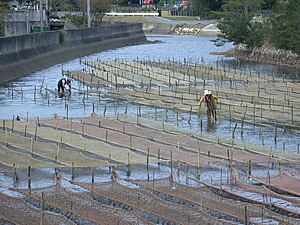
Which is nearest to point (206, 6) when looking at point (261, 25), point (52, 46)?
point (261, 25)

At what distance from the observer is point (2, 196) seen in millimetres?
18781

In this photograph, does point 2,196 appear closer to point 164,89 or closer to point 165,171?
point 165,171

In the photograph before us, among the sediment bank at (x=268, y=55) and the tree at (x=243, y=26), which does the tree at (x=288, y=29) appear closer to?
the sediment bank at (x=268, y=55)

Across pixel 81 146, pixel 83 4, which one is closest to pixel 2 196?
pixel 81 146

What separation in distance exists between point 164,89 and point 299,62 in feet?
64.4

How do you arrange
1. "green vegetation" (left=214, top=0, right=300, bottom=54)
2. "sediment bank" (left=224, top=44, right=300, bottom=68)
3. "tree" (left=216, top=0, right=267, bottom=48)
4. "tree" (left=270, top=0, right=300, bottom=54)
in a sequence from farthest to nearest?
"tree" (left=216, top=0, right=267, bottom=48)
"sediment bank" (left=224, top=44, right=300, bottom=68)
"green vegetation" (left=214, top=0, right=300, bottom=54)
"tree" (left=270, top=0, right=300, bottom=54)

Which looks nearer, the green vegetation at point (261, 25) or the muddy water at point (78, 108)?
the muddy water at point (78, 108)

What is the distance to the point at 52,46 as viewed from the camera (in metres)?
64.7

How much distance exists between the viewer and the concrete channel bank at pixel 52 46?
49.8m

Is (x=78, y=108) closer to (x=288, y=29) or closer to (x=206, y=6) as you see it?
(x=288, y=29)

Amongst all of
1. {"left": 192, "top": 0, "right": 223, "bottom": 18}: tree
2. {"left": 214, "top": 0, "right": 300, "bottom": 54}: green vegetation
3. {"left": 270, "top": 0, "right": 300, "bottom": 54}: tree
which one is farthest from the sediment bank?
{"left": 192, "top": 0, "right": 223, "bottom": 18}: tree

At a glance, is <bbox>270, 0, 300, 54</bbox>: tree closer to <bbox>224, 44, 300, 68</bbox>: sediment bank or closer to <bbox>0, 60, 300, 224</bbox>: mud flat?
<bbox>224, 44, 300, 68</bbox>: sediment bank

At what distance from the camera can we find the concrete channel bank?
49.8 metres

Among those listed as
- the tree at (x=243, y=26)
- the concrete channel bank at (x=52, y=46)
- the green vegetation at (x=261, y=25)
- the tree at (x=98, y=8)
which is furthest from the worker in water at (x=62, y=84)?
the tree at (x=98, y=8)
